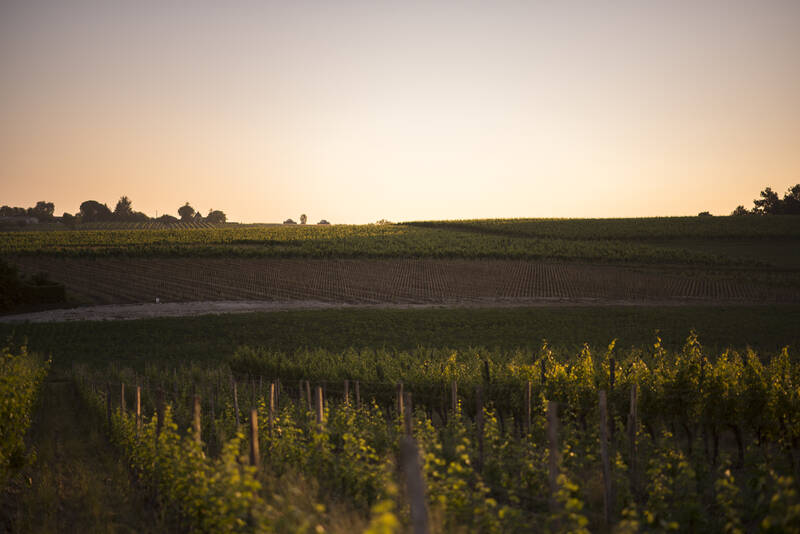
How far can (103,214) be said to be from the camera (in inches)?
6604

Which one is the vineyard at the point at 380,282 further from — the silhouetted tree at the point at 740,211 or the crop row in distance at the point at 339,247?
the silhouetted tree at the point at 740,211

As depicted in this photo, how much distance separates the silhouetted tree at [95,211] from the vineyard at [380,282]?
376 ft

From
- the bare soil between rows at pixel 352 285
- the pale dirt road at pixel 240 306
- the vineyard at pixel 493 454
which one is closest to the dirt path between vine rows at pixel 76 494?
the vineyard at pixel 493 454

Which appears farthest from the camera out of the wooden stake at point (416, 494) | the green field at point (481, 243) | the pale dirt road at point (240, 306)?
the green field at point (481, 243)

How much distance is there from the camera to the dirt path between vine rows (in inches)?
356

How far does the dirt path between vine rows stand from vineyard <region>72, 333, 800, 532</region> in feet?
1.60

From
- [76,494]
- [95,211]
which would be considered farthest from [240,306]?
[95,211]

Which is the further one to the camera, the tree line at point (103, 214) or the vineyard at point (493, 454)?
the tree line at point (103, 214)

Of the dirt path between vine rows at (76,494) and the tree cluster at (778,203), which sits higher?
the tree cluster at (778,203)

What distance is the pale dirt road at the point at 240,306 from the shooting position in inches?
1713

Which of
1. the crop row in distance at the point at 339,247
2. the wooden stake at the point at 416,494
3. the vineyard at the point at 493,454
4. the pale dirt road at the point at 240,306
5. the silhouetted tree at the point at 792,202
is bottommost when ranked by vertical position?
the pale dirt road at the point at 240,306

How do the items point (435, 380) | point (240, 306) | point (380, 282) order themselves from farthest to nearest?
point (380, 282), point (240, 306), point (435, 380)

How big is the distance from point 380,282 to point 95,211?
152 meters

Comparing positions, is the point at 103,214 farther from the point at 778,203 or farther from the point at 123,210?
the point at 778,203
